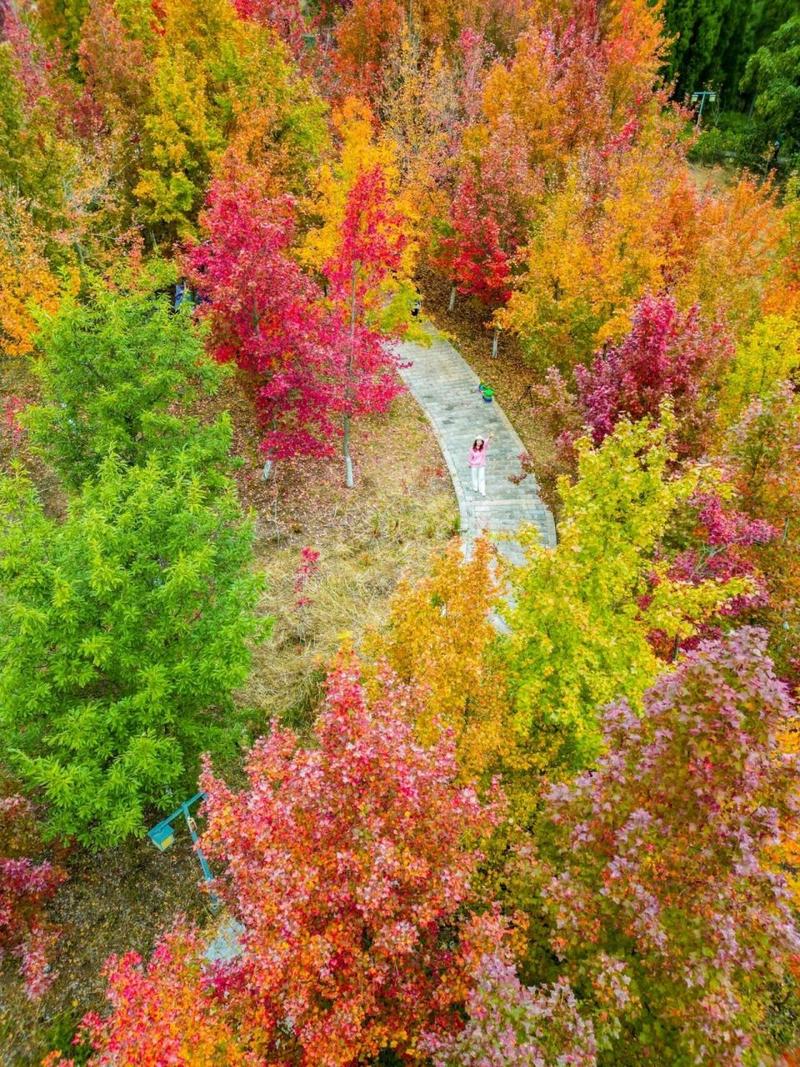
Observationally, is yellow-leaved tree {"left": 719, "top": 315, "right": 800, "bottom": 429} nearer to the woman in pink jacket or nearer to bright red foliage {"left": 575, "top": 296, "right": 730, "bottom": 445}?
bright red foliage {"left": 575, "top": 296, "right": 730, "bottom": 445}

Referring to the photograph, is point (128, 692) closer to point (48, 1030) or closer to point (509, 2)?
point (48, 1030)

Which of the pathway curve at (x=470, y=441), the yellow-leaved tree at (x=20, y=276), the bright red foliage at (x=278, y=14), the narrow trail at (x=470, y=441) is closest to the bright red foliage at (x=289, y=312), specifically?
the narrow trail at (x=470, y=441)

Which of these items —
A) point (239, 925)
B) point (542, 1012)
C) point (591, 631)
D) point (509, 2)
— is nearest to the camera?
point (542, 1012)

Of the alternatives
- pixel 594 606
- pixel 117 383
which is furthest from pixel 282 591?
pixel 594 606

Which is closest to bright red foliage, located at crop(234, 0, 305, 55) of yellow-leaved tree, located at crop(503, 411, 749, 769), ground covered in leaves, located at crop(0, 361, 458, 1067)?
ground covered in leaves, located at crop(0, 361, 458, 1067)

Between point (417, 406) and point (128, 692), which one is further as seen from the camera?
point (417, 406)

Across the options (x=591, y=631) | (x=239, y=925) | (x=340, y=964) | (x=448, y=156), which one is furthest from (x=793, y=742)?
(x=448, y=156)
